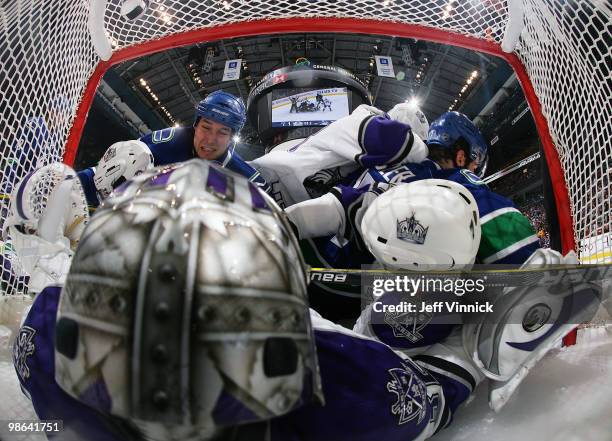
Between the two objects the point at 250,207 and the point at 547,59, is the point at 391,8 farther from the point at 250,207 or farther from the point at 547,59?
the point at 250,207

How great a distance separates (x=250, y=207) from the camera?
435mm

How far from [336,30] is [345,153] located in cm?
59

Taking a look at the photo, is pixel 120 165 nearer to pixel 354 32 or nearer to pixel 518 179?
pixel 354 32

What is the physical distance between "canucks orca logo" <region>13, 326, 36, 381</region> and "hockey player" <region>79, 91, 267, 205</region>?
3.17 feet

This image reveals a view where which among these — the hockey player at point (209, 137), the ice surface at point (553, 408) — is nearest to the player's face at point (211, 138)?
the hockey player at point (209, 137)

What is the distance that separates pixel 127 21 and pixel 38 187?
0.79 meters

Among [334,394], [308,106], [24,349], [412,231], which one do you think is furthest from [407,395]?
[308,106]

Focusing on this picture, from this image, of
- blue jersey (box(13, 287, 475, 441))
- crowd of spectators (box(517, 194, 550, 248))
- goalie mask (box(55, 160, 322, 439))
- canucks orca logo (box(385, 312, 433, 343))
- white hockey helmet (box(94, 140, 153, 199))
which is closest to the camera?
goalie mask (box(55, 160, 322, 439))

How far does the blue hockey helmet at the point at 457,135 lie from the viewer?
131 centimetres

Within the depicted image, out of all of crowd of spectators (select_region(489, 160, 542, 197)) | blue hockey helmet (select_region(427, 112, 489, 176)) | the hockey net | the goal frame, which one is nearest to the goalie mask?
the hockey net

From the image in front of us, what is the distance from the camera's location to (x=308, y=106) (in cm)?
445

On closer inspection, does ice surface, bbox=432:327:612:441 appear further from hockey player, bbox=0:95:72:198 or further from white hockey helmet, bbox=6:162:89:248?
hockey player, bbox=0:95:72:198

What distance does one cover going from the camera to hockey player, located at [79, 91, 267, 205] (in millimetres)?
1619

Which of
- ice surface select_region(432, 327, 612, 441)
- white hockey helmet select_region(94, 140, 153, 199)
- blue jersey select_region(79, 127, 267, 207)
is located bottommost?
ice surface select_region(432, 327, 612, 441)
